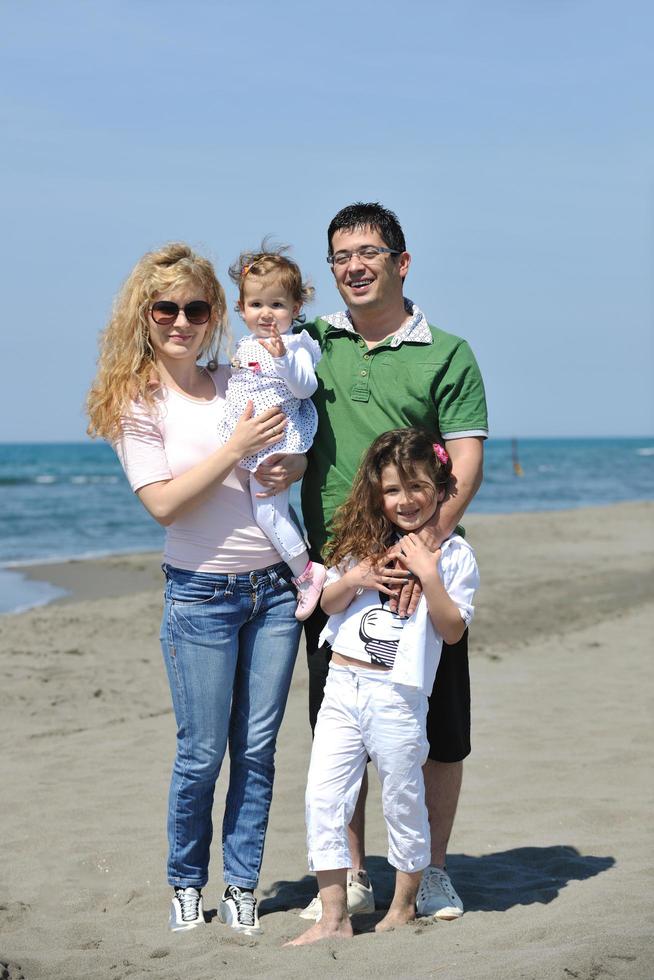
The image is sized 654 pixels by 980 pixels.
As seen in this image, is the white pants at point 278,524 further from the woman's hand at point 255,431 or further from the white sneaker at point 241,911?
the white sneaker at point 241,911

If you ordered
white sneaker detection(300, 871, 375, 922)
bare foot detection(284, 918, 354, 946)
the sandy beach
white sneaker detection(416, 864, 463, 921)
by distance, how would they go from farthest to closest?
white sneaker detection(300, 871, 375, 922), white sneaker detection(416, 864, 463, 921), bare foot detection(284, 918, 354, 946), the sandy beach

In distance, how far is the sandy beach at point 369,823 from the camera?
3.42 metres

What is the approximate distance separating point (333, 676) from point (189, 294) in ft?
4.51

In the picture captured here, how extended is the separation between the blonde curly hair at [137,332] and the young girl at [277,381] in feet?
0.46

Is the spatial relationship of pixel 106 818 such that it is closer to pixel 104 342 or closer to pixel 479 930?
pixel 479 930

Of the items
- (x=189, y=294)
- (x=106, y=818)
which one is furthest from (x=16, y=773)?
(x=189, y=294)

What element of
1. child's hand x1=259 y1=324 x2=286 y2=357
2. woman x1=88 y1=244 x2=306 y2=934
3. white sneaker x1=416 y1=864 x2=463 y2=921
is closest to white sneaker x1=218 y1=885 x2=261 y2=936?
woman x1=88 y1=244 x2=306 y2=934

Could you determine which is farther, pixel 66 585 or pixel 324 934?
pixel 66 585

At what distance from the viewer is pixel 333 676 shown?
3.62 metres

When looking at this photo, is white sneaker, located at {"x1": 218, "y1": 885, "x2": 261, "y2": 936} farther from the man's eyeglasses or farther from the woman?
the man's eyeglasses

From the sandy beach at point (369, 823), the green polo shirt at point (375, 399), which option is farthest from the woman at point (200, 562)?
the sandy beach at point (369, 823)

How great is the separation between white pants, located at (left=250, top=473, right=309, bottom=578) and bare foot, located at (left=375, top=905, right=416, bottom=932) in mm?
1232

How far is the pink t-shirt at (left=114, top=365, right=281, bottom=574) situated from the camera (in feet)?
11.8

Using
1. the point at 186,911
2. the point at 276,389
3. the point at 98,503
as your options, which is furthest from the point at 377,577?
the point at 98,503
